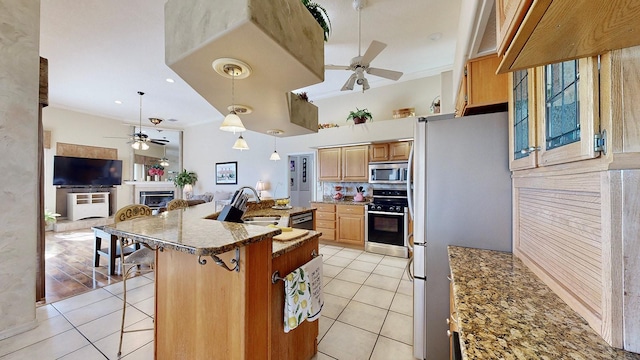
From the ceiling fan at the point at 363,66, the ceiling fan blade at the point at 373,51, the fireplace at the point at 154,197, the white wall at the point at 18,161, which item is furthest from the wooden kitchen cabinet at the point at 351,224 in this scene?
the fireplace at the point at 154,197

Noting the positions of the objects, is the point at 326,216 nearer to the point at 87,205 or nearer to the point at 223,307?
the point at 223,307

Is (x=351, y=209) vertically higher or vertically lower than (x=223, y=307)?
higher

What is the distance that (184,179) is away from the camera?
757 cm

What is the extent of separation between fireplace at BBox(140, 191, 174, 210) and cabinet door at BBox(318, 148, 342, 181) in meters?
5.46

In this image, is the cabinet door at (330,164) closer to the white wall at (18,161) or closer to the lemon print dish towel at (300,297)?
the lemon print dish towel at (300,297)

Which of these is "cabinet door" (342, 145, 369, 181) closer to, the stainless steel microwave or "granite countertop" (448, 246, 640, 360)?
the stainless steel microwave

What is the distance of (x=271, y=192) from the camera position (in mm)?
6090

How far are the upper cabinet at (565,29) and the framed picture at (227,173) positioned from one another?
697cm

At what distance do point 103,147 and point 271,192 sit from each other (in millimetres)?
5147

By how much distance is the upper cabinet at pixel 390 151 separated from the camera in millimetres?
4137

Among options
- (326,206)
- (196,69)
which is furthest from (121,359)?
(326,206)

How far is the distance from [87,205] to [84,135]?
1940mm

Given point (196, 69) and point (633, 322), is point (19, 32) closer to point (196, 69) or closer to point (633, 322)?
point (196, 69)

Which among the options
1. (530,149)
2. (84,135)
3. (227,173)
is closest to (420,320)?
(530,149)
